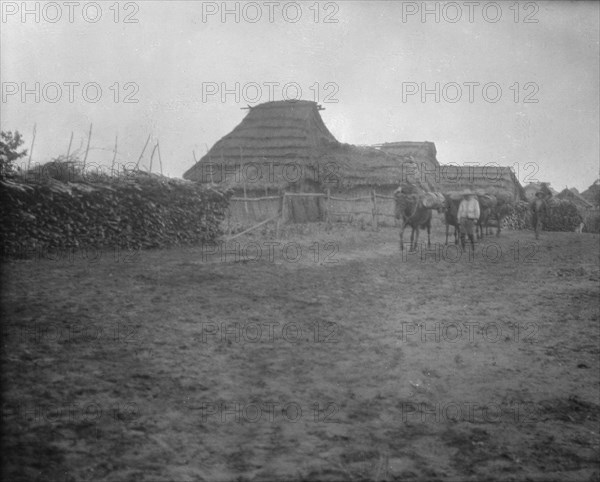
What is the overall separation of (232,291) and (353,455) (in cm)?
476

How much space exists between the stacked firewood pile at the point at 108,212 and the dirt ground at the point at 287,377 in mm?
819

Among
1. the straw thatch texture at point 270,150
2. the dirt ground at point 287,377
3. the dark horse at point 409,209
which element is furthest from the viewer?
the straw thatch texture at point 270,150

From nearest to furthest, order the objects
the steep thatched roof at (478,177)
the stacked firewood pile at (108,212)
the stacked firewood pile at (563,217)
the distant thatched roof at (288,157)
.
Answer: the stacked firewood pile at (108,212)
the distant thatched roof at (288,157)
the stacked firewood pile at (563,217)
the steep thatched roof at (478,177)

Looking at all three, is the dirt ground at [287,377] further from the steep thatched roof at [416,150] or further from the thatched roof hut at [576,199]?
the thatched roof hut at [576,199]

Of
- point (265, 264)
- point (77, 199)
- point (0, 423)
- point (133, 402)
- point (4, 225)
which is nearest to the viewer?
point (0, 423)

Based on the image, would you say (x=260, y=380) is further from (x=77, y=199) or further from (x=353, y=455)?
(x=77, y=199)

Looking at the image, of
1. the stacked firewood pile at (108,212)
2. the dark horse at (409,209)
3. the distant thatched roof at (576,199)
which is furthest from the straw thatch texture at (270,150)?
the distant thatched roof at (576,199)

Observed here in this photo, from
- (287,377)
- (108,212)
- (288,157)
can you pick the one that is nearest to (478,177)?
(288,157)

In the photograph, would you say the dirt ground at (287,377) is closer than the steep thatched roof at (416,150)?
Yes

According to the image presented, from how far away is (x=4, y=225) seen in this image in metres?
8.98

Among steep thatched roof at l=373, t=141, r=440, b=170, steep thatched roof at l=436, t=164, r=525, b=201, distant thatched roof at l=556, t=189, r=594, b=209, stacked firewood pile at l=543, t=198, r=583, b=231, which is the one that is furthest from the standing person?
distant thatched roof at l=556, t=189, r=594, b=209

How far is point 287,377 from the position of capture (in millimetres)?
5215

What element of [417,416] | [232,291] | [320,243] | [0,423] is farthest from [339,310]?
[320,243]

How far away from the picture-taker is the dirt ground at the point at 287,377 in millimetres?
3645
